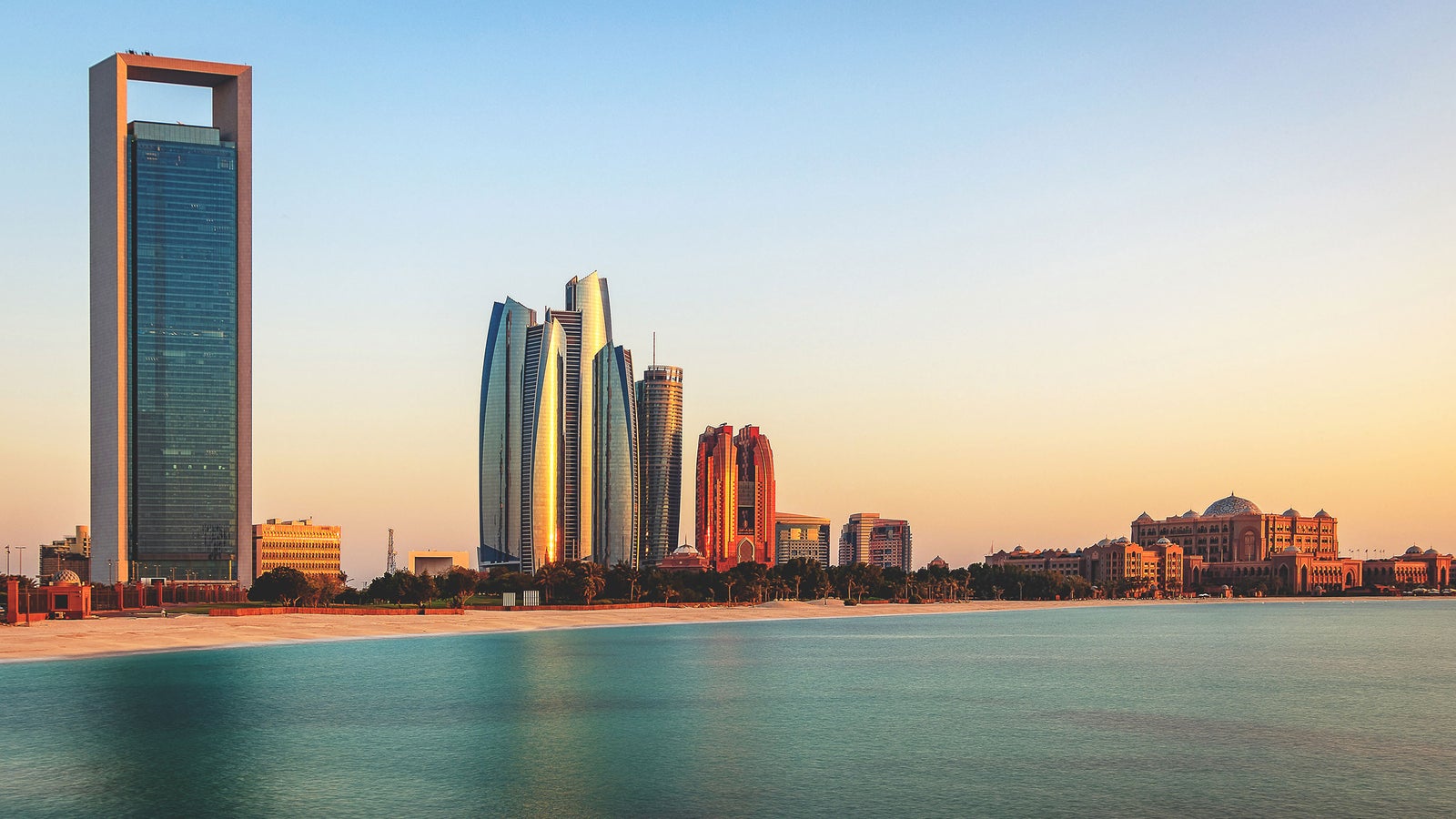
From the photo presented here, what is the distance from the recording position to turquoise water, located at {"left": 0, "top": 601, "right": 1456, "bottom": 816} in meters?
48.7

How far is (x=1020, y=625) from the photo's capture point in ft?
615

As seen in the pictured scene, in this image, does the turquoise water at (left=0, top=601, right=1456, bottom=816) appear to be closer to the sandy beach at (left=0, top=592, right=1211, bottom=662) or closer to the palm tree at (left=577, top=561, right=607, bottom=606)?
the sandy beach at (left=0, top=592, right=1211, bottom=662)

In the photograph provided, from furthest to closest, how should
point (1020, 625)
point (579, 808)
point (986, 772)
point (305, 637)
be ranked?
point (1020, 625), point (305, 637), point (986, 772), point (579, 808)

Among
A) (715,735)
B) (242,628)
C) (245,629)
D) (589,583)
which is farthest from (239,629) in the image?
(715,735)

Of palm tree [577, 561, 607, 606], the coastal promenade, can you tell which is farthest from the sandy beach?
palm tree [577, 561, 607, 606]

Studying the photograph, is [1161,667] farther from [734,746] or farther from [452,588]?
[452,588]

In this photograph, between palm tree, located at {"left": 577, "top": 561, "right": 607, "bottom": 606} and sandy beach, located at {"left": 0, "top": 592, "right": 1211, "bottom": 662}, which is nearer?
sandy beach, located at {"left": 0, "top": 592, "right": 1211, "bottom": 662}

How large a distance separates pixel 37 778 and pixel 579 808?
74.7ft

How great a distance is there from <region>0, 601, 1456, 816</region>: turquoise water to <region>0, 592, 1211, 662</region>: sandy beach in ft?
12.9

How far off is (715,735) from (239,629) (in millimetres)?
79879

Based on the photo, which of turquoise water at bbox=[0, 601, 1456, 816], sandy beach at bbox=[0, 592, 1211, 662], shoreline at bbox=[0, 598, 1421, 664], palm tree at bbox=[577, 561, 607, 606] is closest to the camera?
turquoise water at bbox=[0, 601, 1456, 816]

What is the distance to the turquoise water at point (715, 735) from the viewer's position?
48.7 meters

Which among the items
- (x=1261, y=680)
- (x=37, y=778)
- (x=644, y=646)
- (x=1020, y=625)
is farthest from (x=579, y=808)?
(x=1020, y=625)

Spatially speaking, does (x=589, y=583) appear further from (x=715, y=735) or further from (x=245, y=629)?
(x=715, y=735)
